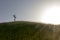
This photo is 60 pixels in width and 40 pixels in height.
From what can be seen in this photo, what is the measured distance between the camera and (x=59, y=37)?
24.5 m

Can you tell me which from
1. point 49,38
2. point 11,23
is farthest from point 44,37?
point 11,23

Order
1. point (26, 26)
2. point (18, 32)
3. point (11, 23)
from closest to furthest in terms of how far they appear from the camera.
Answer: point (18, 32)
point (26, 26)
point (11, 23)

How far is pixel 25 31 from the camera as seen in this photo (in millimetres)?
27688

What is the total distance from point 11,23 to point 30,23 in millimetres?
4249

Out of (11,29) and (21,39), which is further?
(11,29)

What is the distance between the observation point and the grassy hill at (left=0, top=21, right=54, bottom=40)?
25402 millimetres

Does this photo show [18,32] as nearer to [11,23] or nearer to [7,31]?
[7,31]

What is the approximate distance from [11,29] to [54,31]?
7938 millimetres

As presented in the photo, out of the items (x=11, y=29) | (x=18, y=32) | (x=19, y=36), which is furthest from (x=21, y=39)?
(x=11, y=29)

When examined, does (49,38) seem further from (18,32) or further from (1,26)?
(1,26)

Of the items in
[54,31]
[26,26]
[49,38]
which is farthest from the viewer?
[26,26]

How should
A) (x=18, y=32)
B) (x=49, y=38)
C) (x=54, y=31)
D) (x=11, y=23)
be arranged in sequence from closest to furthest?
(x=49, y=38) → (x=54, y=31) → (x=18, y=32) → (x=11, y=23)

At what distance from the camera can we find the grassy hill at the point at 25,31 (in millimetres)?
25402

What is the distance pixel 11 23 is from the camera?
32.7 meters
